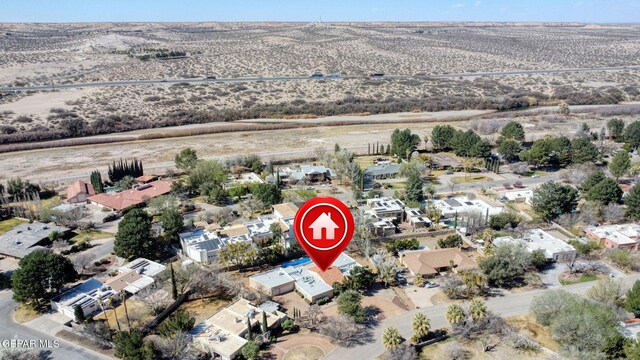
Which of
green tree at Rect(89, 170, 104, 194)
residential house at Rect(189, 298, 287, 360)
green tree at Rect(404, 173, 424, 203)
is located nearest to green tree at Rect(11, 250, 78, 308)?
residential house at Rect(189, 298, 287, 360)

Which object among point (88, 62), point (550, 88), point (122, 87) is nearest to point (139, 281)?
point (122, 87)

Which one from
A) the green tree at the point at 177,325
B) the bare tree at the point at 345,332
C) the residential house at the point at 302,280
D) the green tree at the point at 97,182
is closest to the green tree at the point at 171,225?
the residential house at the point at 302,280

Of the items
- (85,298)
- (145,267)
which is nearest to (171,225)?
(145,267)

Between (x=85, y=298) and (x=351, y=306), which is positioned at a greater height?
(x=351, y=306)

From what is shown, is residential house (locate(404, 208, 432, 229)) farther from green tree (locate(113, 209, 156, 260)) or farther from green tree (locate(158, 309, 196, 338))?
green tree (locate(113, 209, 156, 260))

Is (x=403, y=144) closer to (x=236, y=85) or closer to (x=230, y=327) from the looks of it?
(x=230, y=327)

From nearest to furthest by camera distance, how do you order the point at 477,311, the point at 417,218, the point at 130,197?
the point at 477,311 → the point at 417,218 → the point at 130,197

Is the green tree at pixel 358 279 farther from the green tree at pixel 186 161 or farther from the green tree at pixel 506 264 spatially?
the green tree at pixel 186 161

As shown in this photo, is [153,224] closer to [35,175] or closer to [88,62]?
[35,175]
